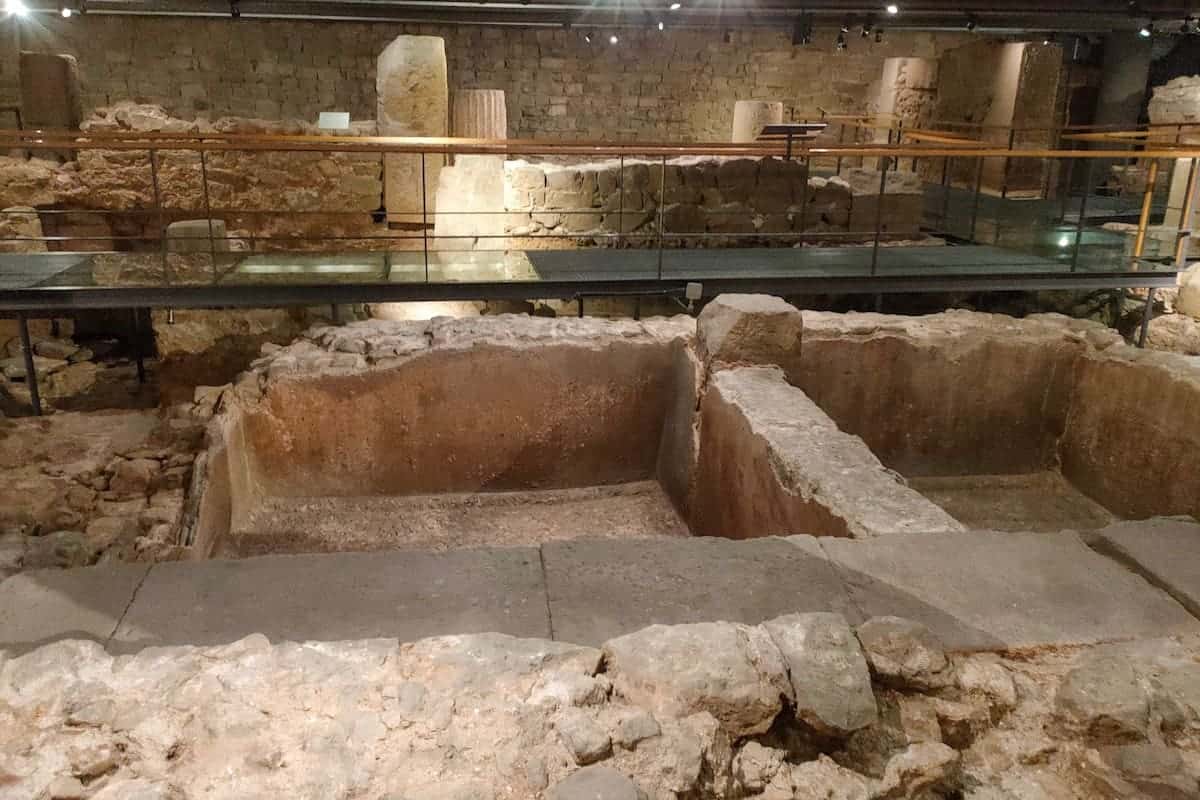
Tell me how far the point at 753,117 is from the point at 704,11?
2.79m

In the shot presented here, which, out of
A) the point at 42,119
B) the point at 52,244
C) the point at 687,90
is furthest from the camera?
the point at 687,90

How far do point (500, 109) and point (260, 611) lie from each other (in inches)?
316

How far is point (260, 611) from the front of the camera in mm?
2346

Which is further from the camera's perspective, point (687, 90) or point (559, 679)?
point (687, 90)

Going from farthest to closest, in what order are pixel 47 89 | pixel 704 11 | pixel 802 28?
pixel 704 11
pixel 802 28
pixel 47 89

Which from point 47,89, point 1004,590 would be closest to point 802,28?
point 47,89

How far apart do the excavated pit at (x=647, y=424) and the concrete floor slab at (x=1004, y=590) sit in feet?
4.33

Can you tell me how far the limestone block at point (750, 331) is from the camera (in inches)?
181

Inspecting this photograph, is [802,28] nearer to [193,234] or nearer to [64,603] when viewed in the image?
[193,234]

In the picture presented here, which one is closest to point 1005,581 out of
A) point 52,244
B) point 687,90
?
point 52,244

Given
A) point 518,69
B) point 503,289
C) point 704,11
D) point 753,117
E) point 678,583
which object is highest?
point 704,11

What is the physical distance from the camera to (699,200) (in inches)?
372

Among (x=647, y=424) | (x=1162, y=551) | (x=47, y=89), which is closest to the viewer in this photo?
(x=1162, y=551)

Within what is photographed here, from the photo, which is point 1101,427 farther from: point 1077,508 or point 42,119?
point 42,119
